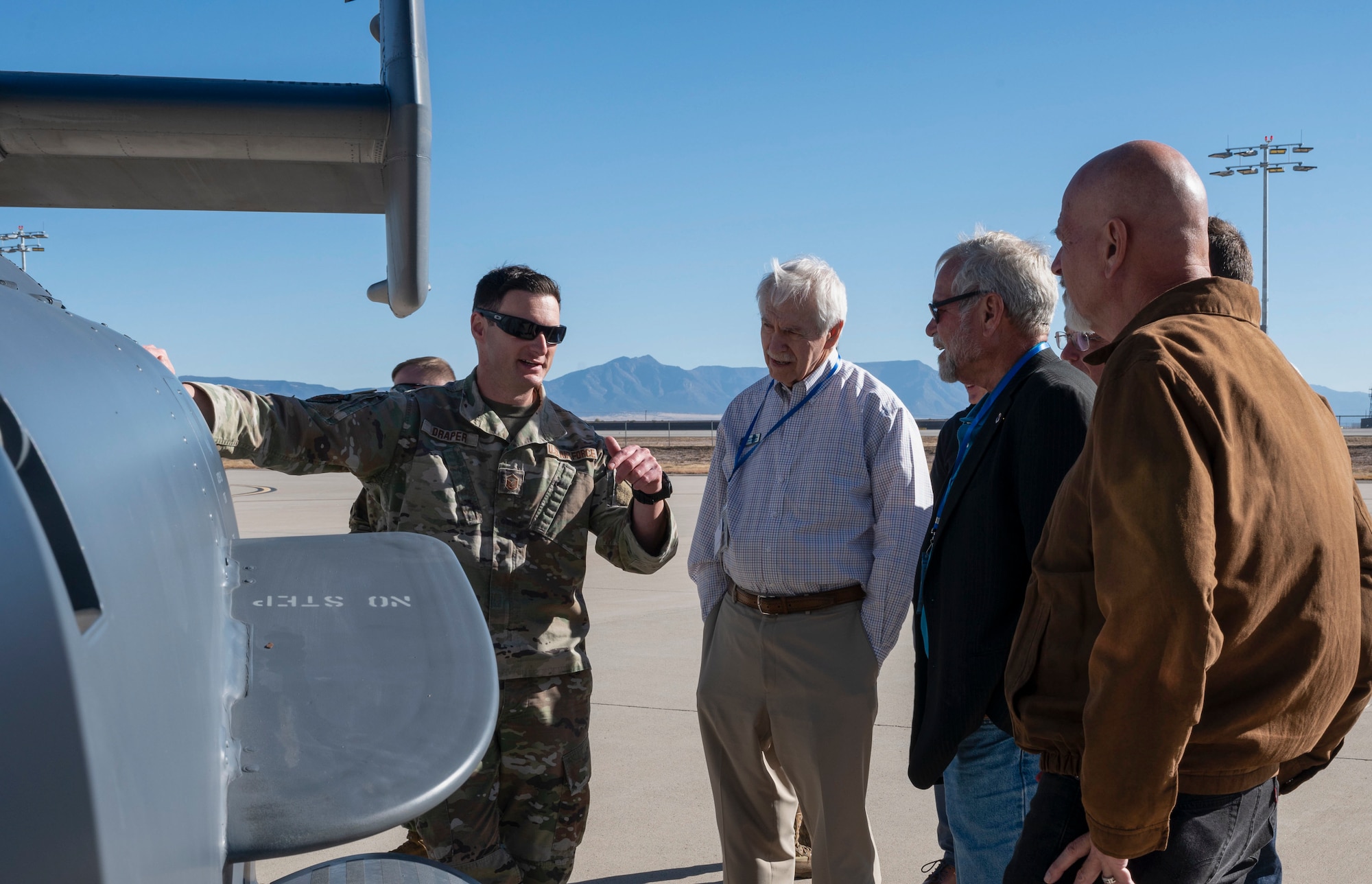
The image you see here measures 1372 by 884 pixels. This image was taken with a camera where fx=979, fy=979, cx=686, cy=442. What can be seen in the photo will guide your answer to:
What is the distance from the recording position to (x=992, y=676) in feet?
6.76

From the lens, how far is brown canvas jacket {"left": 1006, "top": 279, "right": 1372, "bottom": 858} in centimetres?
135

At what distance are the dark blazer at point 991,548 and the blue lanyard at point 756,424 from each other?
30.4 inches

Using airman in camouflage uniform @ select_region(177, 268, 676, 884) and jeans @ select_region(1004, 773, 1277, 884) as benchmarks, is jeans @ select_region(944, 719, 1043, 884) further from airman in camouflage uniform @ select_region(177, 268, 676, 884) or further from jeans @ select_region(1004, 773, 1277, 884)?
airman in camouflage uniform @ select_region(177, 268, 676, 884)

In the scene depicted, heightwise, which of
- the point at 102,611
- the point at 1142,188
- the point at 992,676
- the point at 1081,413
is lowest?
the point at 992,676

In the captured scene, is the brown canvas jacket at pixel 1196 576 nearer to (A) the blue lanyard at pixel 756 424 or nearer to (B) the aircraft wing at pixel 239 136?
(A) the blue lanyard at pixel 756 424

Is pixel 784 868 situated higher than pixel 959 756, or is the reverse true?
pixel 959 756

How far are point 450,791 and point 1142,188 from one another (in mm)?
1395

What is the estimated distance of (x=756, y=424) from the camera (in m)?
3.04

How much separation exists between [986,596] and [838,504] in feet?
2.29

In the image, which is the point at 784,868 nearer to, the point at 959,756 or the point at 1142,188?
the point at 959,756

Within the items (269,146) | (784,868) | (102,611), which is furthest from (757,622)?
(102,611)

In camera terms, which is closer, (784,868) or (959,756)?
(959,756)

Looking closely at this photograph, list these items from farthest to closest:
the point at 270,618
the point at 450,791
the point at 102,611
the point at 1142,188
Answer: the point at 1142,188, the point at 270,618, the point at 450,791, the point at 102,611

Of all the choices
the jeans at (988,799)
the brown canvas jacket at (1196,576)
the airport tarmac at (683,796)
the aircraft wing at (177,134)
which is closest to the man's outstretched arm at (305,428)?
the aircraft wing at (177,134)
